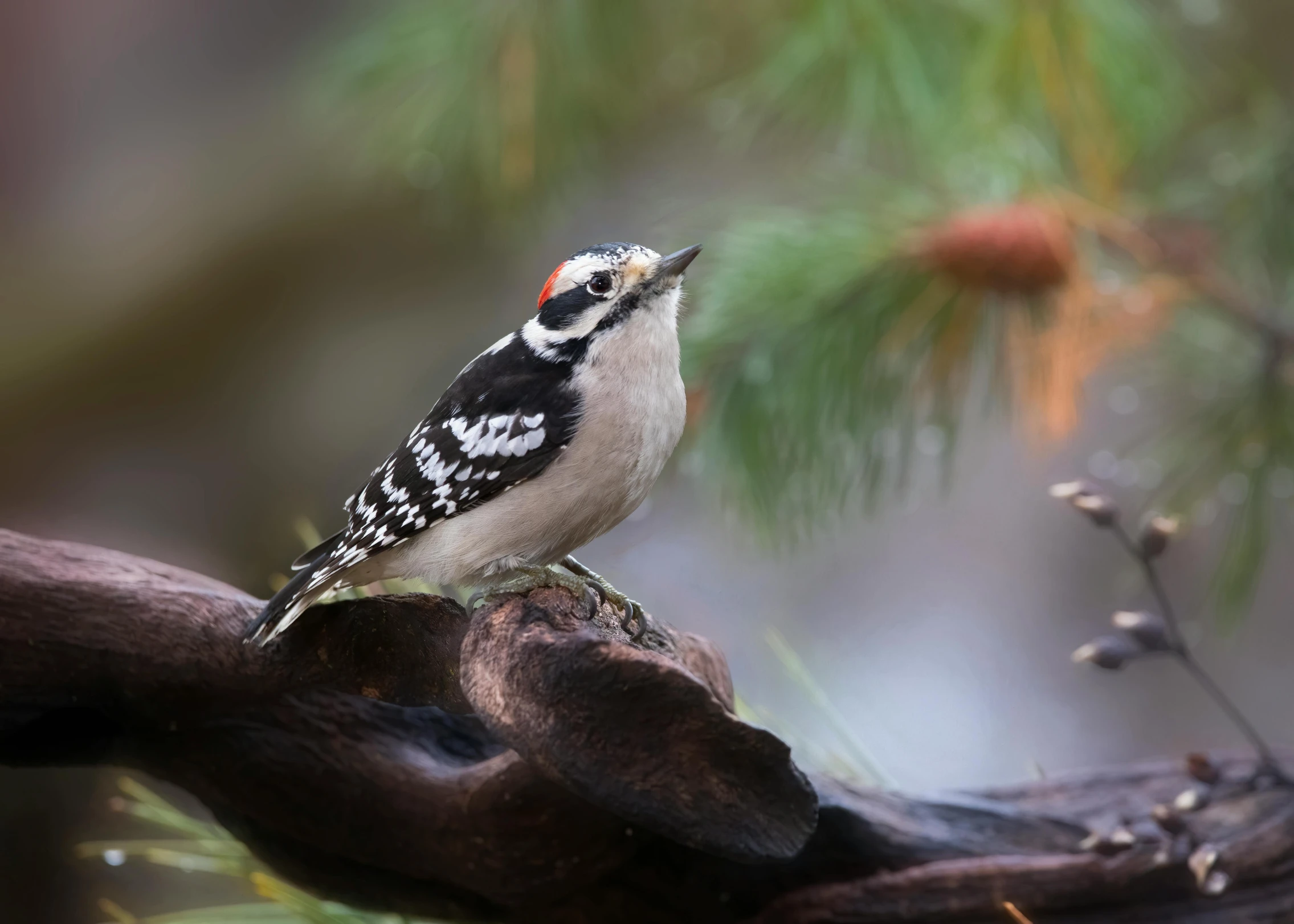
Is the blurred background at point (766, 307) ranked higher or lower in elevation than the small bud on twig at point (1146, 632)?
higher

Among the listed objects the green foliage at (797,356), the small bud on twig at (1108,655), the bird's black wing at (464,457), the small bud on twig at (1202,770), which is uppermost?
the green foliage at (797,356)

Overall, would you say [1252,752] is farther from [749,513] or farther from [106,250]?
[106,250]

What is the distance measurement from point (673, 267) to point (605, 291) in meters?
0.04

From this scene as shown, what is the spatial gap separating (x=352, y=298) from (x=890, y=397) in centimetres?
53

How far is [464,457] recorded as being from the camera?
1.87 ft

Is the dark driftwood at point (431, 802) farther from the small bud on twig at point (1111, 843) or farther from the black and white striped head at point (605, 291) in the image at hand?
the black and white striped head at point (605, 291)

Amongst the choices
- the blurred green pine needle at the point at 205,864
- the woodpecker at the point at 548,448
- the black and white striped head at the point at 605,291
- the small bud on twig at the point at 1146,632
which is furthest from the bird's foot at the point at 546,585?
the small bud on twig at the point at 1146,632

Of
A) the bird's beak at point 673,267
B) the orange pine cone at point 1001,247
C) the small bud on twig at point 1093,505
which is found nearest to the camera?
the bird's beak at point 673,267

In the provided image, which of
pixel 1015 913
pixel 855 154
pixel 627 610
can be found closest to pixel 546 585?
pixel 627 610

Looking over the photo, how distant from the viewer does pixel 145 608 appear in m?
0.61

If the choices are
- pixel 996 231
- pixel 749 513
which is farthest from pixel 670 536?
pixel 996 231

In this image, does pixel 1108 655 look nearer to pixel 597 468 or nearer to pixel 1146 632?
pixel 1146 632

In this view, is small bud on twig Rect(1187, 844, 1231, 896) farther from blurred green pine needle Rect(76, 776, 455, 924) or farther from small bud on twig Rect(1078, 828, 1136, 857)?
blurred green pine needle Rect(76, 776, 455, 924)

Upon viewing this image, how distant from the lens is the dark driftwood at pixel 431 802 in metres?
0.60
